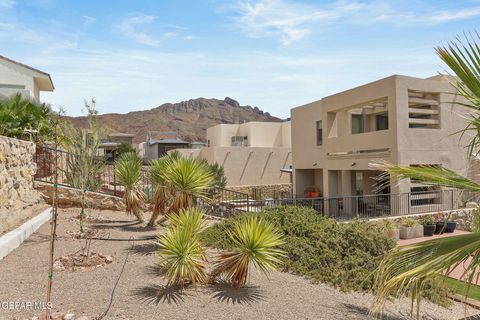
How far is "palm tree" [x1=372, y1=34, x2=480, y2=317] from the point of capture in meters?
2.72

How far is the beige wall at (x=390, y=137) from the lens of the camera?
15039 mm

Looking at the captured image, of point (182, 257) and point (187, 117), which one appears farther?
point (187, 117)

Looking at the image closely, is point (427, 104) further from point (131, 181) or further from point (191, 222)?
point (191, 222)

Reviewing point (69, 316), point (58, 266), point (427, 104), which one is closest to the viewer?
point (69, 316)

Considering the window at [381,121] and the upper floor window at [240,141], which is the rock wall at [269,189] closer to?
the upper floor window at [240,141]

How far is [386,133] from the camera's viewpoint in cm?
1558

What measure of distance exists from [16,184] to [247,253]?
7.00 metres

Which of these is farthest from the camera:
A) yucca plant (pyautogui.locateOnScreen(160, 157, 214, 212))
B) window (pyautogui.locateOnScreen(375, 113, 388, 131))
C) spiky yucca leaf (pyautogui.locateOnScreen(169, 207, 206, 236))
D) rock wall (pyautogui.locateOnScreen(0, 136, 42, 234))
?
window (pyautogui.locateOnScreen(375, 113, 388, 131))

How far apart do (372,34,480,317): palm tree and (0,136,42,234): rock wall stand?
7970mm

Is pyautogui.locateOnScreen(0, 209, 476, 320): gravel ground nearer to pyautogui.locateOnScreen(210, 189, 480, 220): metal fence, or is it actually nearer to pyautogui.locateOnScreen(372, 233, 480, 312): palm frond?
pyautogui.locateOnScreen(372, 233, 480, 312): palm frond

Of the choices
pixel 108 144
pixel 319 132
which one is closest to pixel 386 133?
pixel 319 132

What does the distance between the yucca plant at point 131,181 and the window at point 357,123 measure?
14.3m

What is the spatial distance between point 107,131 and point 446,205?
14.8 m

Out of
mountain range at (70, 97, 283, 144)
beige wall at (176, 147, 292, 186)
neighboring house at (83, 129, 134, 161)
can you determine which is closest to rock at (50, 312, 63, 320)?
neighboring house at (83, 129, 134, 161)
